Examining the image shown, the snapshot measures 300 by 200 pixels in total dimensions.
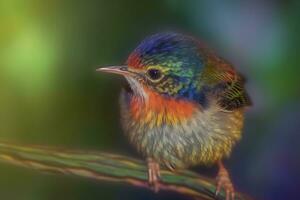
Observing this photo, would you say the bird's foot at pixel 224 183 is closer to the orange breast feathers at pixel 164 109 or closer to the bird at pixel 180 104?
the bird at pixel 180 104

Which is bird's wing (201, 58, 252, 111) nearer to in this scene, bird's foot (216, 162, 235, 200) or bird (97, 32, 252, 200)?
bird (97, 32, 252, 200)

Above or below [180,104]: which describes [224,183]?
below

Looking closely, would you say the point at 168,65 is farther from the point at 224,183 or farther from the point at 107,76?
the point at 224,183

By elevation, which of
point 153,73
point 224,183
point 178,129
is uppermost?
point 153,73

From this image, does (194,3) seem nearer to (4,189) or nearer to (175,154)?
(175,154)

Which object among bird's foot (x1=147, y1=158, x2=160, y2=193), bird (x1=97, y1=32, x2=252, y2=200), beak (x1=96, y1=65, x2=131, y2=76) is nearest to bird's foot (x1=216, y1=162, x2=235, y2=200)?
bird (x1=97, y1=32, x2=252, y2=200)

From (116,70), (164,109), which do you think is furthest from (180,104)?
(116,70)
